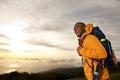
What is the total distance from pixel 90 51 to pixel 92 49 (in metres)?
0.10

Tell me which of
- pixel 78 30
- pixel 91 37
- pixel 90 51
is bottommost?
pixel 90 51

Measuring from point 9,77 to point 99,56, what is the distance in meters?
38.6

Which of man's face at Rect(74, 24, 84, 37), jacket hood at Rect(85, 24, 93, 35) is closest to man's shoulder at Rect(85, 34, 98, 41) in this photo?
jacket hood at Rect(85, 24, 93, 35)

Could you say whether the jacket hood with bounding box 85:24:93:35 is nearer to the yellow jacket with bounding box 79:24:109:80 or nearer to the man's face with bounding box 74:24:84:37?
the yellow jacket with bounding box 79:24:109:80

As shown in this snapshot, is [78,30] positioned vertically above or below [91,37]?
→ above

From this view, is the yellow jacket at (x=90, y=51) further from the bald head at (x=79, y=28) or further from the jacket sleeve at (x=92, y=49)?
the bald head at (x=79, y=28)

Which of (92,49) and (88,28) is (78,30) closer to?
(88,28)

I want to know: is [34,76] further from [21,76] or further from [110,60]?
[110,60]

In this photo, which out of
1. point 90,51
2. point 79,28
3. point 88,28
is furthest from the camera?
point 79,28

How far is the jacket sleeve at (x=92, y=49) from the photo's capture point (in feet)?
35.3

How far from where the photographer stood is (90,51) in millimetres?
10844

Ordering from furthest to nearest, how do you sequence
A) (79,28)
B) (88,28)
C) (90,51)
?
(79,28), (88,28), (90,51)

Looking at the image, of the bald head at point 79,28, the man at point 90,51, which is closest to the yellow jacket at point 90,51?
the man at point 90,51

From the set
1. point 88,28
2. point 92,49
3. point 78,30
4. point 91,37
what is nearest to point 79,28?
point 78,30
